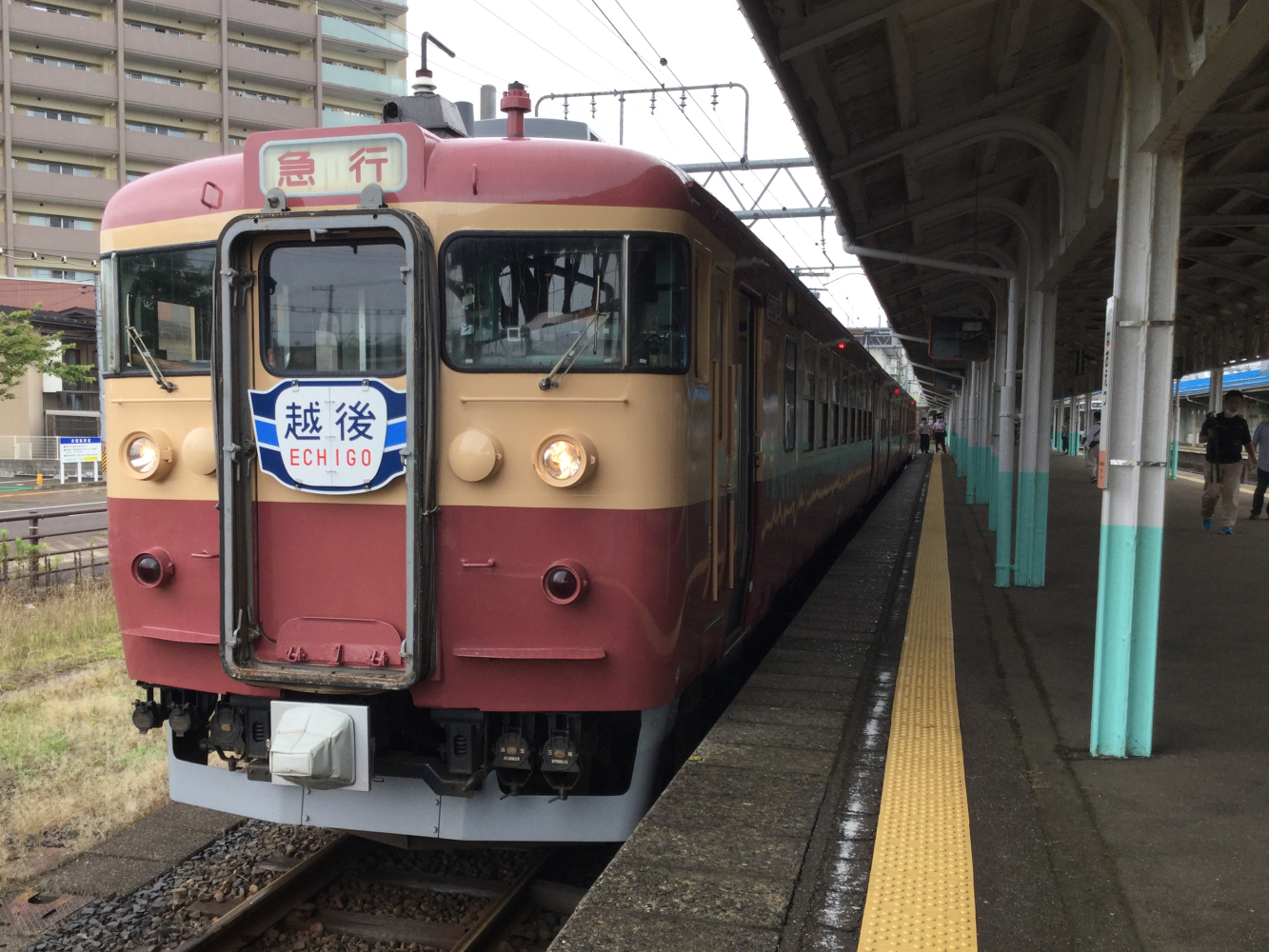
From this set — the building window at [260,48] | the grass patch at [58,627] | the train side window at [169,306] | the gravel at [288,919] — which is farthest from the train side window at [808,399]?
the building window at [260,48]

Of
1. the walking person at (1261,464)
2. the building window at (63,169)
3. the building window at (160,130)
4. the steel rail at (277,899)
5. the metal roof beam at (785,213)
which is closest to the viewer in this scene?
the steel rail at (277,899)

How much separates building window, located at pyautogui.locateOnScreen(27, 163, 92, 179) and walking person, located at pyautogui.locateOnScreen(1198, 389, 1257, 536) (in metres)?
41.7

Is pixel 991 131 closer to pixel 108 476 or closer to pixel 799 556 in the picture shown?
pixel 799 556

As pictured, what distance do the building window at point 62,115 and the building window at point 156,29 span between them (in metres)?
4.04

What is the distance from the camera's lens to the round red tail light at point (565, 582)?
12.5 feet

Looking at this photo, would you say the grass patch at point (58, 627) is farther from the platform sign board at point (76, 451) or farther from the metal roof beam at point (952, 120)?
the platform sign board at point (76, 451)

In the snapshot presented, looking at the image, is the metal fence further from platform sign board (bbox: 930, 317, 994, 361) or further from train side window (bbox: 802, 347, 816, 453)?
platform sign board (bbox: 930, 317, 994, 361)

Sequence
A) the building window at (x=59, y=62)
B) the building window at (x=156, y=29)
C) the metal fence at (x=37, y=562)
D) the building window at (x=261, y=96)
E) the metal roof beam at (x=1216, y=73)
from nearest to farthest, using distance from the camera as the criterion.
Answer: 1. the metal roof beam at (x=1216, y=73)
2. the metal fence at (x=37, y=562)
3. the building window at (x=59, y=62)
4. the building window at (x=156, y=29)
5. the building window at (x=261, y=96)

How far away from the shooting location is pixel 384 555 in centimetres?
386

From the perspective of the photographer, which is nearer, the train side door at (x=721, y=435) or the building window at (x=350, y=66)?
the train side door at (x=721, y=435)

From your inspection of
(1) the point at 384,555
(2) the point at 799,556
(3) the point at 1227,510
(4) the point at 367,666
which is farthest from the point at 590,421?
(3) the point at 1227,510

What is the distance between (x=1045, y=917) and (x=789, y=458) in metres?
4.08

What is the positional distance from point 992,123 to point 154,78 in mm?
43970

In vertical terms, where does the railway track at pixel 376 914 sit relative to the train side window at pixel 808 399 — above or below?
below
